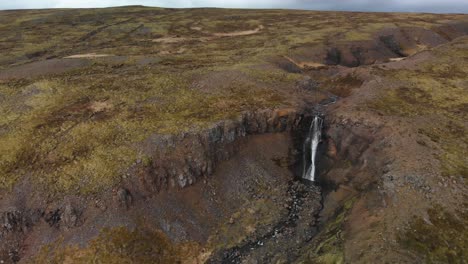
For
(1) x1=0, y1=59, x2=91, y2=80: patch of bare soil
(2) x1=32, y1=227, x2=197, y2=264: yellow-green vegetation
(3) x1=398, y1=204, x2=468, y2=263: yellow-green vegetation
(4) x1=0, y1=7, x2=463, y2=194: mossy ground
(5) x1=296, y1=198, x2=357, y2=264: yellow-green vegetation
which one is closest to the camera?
(3) x1=398, y1=204, x2=468, y2=263: yellow-green vegetation

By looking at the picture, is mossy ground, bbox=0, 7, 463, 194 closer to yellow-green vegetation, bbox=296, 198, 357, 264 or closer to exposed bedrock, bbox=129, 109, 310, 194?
exposed bedrock, bbox=129, 109, 310, 194

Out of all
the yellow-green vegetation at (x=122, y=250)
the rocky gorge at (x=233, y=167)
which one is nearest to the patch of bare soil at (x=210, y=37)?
the rocky gorge at (x=233, y=167)

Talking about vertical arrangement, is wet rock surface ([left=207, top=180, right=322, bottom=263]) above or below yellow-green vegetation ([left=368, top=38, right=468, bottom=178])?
below

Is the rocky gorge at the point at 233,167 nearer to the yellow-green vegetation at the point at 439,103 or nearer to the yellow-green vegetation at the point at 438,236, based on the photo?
the yellow-green vegetation at the point at 438,236

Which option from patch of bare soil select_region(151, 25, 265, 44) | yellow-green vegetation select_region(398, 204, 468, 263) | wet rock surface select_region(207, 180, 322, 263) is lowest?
wet rock surface select_region(207, 180, 322, 263)

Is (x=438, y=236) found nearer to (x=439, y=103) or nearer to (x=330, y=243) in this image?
(x=330, y=243)

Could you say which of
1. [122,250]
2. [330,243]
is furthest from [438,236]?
[122,250]

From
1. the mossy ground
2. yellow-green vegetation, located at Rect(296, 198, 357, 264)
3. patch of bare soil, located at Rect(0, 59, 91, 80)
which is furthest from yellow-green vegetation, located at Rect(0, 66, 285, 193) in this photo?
yellow-green vegetation, located at Rect(296, 198, 357, 264)
